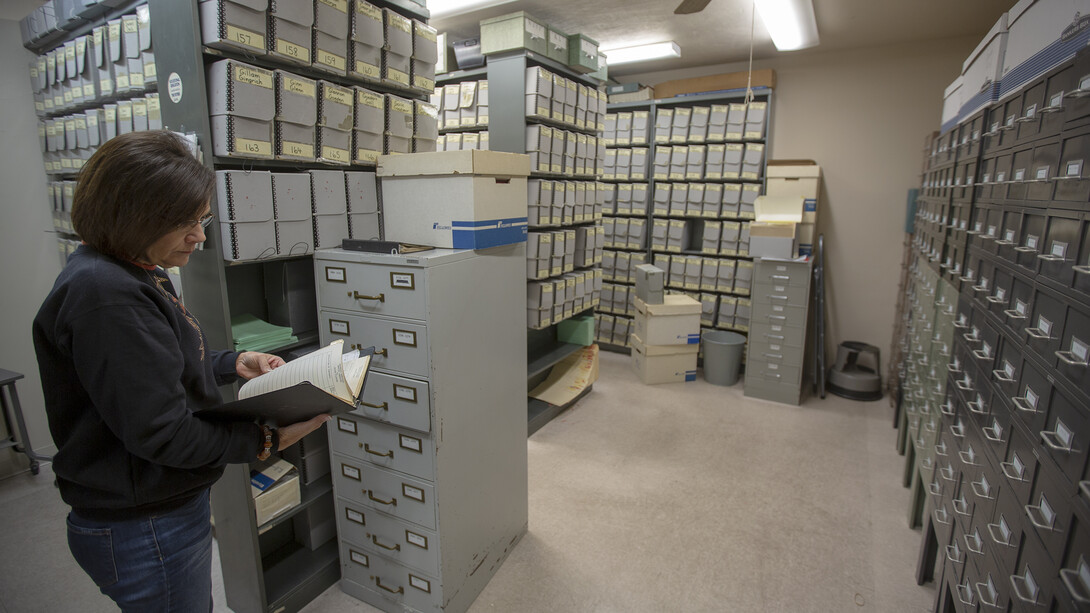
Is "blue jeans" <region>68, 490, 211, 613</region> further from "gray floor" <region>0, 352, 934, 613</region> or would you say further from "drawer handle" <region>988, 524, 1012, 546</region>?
"drawer handle" <region>988, 524, 1012, 546</region>

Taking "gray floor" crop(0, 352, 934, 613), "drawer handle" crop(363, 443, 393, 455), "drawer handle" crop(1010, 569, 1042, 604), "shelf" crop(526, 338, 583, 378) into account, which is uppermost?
"drawer handle" crop(1010, 569, 1042, 604)

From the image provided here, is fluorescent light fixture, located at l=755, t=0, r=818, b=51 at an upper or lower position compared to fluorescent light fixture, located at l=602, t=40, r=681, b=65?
lower

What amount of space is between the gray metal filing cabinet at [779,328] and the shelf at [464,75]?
95.3 inches

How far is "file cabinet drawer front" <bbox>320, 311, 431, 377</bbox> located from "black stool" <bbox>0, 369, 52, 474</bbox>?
87.9 inches

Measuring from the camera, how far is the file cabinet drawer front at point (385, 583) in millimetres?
1926

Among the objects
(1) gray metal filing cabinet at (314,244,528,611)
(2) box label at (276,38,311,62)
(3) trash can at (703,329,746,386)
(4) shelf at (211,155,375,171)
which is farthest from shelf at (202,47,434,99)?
(3) trash can at (703,329,746,386)

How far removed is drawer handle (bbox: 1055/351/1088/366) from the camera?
1011 mm

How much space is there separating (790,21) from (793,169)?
4.15 feet

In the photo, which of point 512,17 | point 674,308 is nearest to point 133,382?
point 512,17

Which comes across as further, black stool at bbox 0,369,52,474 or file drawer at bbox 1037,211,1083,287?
black stool at bbox 0,369,52,474

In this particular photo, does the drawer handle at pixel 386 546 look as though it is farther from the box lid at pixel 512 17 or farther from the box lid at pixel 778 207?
the box lid at pixel 778 207

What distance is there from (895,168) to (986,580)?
12.6 feet

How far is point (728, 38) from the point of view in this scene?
4035 mm

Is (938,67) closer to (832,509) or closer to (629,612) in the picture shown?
(832,509)
